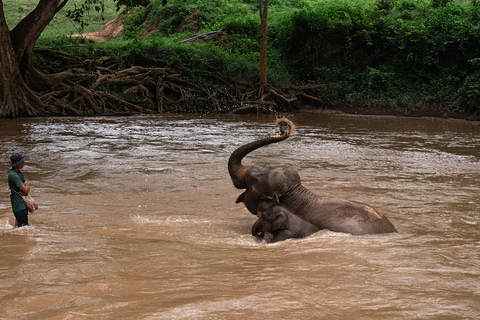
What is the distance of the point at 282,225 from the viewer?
15.9 ft

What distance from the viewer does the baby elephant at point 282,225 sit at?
4.82 metres

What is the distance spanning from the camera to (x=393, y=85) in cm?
2369

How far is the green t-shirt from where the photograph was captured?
5.44m

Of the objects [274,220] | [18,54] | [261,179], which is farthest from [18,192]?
[18,54]

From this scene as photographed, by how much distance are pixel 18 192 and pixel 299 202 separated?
3.20 m

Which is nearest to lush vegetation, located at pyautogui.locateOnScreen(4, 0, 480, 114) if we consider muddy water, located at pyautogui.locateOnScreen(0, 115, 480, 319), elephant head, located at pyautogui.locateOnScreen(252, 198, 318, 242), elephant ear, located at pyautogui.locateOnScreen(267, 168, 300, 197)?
muddy water, located at pyautogui.locateOnScreen(0, 115, 480, 319)

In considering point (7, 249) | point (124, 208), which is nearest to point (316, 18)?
point (124, 208)

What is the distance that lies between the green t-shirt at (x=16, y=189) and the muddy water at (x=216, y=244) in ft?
1.08

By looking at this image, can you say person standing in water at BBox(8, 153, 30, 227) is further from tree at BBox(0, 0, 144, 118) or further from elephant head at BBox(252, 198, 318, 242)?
tree at BBox(0, 0, 144, 118)

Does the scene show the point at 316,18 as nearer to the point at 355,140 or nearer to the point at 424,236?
the point at 355,140

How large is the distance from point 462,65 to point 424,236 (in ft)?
66.4

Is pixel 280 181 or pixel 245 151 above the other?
pixel 245 151

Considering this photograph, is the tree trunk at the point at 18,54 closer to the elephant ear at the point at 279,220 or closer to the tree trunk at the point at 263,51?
the tree trunk at the point at 263,51

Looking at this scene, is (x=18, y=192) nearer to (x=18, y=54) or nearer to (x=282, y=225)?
(x=282, y=225)
